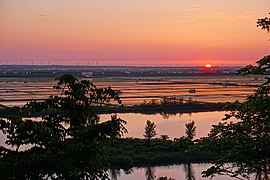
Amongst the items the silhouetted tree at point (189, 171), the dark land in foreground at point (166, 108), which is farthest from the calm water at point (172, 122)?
the silhouetted tree at point (189, 171)

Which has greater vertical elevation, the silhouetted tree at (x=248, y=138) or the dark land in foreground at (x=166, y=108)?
the silhouetted tree at (x=248, y=138)

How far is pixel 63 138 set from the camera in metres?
3.64

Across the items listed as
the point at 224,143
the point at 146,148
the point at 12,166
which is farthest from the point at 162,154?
the point at 12,166

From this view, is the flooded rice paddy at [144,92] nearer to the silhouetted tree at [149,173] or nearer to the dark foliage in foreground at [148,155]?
the dark foliage in foreground at [148,155]

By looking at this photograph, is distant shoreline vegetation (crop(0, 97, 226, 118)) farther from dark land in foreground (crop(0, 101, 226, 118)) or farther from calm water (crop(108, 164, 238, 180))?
calm water (crop(108, 164, 238, 180))

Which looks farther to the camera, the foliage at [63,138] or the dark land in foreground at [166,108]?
the dark land in foreground at [166,108]

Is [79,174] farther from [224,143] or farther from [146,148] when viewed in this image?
[146,148]

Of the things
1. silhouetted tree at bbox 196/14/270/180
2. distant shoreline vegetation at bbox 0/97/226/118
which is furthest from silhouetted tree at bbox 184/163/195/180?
distant shoreline vegetation at bbox 0/97/226/118

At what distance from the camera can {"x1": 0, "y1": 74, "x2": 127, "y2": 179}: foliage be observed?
3.10 metres

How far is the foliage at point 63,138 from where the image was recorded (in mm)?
3104

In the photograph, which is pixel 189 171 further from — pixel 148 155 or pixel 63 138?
pixel 63 138

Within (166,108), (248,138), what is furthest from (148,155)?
(166,108)

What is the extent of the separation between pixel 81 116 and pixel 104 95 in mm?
312

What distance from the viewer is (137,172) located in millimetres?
13461
